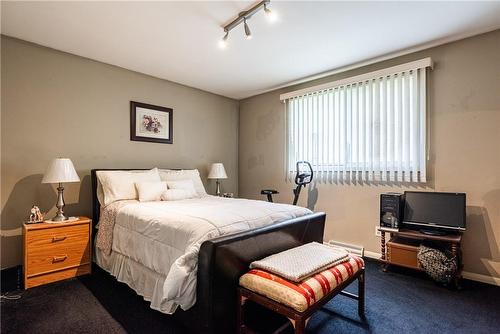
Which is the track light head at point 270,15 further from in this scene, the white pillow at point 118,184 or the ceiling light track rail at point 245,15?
the white pillow at point 118,184

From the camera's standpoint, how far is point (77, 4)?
7.29 feet

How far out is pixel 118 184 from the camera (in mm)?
3051

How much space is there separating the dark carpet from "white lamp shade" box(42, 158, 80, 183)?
1025mm

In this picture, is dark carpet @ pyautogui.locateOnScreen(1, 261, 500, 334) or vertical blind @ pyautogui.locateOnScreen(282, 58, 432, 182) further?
vertical blind @ pyautogui.locateOnScreen(282, 58, 432, 182)

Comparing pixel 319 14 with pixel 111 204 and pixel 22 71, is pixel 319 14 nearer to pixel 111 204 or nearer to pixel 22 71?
pixel 111 204

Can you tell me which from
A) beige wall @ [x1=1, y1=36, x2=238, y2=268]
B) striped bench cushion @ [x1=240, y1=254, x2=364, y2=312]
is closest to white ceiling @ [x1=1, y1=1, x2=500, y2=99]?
beige wall @ [x1=1, y1=36, x2=238, y2=268]

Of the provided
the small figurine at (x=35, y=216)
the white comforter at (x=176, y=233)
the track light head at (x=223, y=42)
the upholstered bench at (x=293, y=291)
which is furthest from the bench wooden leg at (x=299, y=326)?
the small figurine at (x=35, y=216)

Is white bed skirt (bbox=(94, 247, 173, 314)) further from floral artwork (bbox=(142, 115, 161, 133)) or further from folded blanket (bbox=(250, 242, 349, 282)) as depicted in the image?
floral artwork (bbox=(142, 115, 161, 133))

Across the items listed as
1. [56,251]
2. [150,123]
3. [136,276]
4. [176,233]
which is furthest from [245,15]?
[56,251]

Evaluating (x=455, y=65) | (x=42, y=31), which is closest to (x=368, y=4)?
(x=455, y=65)

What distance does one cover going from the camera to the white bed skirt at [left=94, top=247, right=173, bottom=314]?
196 cm

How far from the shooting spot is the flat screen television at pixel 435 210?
2.63 meters

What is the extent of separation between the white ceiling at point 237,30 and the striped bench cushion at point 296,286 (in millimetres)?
2154

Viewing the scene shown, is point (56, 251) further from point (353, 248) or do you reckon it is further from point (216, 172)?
point (353, 248)
